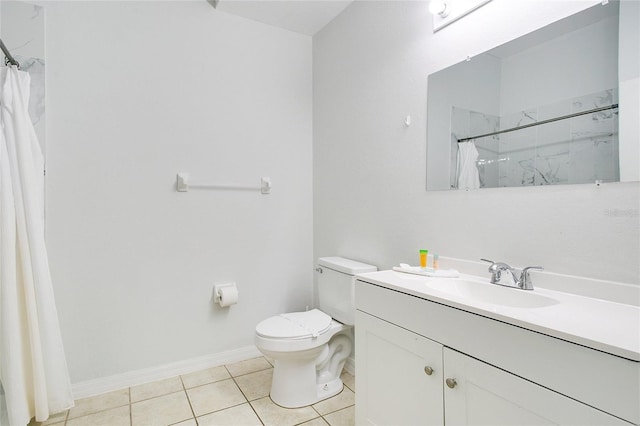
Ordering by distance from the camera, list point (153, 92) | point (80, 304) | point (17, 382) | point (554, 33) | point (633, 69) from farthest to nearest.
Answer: point (153, 92) < point (80, 304) < point (17, 382) < point (554, 33) < point (633, 69)

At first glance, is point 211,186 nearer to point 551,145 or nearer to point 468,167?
point 468,167

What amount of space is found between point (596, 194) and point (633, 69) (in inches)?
15.6

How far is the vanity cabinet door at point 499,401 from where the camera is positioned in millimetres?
816

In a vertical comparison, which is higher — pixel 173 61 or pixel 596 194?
pixel 173 61

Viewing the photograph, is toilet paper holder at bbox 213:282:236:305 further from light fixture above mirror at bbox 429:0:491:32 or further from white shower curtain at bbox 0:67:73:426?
light fixture above mirror at bbox 429:0:491:32

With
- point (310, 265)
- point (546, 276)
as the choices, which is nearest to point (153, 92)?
point (310, 265)

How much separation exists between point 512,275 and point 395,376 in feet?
1.96

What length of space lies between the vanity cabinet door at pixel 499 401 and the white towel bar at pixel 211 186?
1.72 m

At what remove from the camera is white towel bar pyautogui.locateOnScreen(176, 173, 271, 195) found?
7.16 ft

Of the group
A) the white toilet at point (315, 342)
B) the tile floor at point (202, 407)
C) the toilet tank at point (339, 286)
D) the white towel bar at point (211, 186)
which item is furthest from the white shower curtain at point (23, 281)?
the toilet tank at point (339, 286)

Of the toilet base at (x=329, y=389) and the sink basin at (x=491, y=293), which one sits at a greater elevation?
the sink basin at (x=491, y=293)

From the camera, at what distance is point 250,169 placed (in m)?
2.45

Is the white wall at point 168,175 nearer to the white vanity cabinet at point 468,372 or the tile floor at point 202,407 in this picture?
the tile floor at point 202,407

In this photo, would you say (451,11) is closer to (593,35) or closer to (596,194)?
(593,35)
